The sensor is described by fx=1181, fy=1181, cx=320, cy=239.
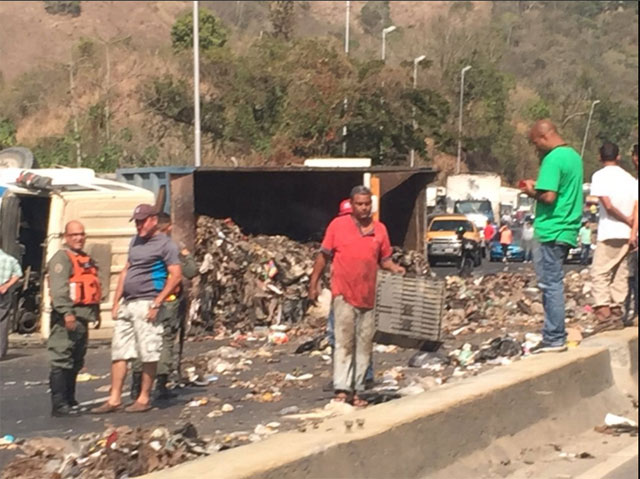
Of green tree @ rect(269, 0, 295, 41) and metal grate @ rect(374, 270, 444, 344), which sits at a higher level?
green tree @ rect(269, 0, 295, 41)

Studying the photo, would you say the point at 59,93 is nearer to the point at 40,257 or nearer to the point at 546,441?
the point at 40,257

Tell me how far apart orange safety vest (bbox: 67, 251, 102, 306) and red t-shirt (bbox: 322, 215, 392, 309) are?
76.9 inches

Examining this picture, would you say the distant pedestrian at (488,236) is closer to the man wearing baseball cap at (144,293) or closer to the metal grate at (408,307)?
the metal grate at (408,307)

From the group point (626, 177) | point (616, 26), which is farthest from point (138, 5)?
point (626, 177)

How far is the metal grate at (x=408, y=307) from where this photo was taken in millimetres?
9406

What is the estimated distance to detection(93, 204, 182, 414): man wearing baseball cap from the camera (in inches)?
372

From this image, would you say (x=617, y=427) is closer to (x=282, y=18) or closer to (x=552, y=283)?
(x=552, y=283)

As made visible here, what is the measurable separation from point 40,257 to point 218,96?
25.9m

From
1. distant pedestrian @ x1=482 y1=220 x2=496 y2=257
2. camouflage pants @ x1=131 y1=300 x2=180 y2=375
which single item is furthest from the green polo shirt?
distant pedestrian @ x1=482 y1=220 x2=496 y2=257

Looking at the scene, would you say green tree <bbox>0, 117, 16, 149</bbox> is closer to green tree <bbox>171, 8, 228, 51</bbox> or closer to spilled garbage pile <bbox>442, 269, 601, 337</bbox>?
spilled garbage pile <bbox>442, 269, 601, 337</bbox>

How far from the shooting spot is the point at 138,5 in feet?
379

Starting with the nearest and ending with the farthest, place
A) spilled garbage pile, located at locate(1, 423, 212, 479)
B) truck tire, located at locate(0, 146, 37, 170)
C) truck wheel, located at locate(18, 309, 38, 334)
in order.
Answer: spilled garbage pile, located at locate(1, 423, 212, 479) < truck tire, located at locate(0, 146, 37, 170) < truck wheel, located at locate(18, 309, 38, 334)

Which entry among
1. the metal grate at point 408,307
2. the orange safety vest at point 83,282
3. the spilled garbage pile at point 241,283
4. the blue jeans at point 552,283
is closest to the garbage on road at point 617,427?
the blue jeans at point 552,283

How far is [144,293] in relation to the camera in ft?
31.1
